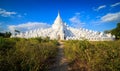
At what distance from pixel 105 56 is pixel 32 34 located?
126 feet

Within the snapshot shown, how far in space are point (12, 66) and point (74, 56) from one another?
426 centimetres

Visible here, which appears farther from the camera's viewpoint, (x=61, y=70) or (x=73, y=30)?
(x=73, y=30)

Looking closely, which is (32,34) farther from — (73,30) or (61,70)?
(61,70)

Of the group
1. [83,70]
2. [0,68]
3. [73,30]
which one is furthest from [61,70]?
[73,30]

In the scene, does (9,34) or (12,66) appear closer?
(12,66)

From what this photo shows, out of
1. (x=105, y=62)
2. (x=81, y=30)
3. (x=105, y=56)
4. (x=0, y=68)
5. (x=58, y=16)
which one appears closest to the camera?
(x=0, y=68)

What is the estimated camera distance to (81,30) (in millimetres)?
43312

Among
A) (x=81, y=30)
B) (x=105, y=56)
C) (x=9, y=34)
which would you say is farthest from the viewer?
(x=81, y=30)

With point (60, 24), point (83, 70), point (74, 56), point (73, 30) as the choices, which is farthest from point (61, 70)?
point (60, 24)

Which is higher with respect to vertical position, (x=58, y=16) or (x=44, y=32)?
(x=58, y=16)

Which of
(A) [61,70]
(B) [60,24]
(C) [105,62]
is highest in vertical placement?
(B) [60,24]

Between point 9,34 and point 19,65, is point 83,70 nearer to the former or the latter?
point 19,65

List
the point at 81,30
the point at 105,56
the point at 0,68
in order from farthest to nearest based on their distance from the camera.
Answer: the point at 81,30, the point at 105,56, the point at 0,68

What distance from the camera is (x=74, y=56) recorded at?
25.6 feet
